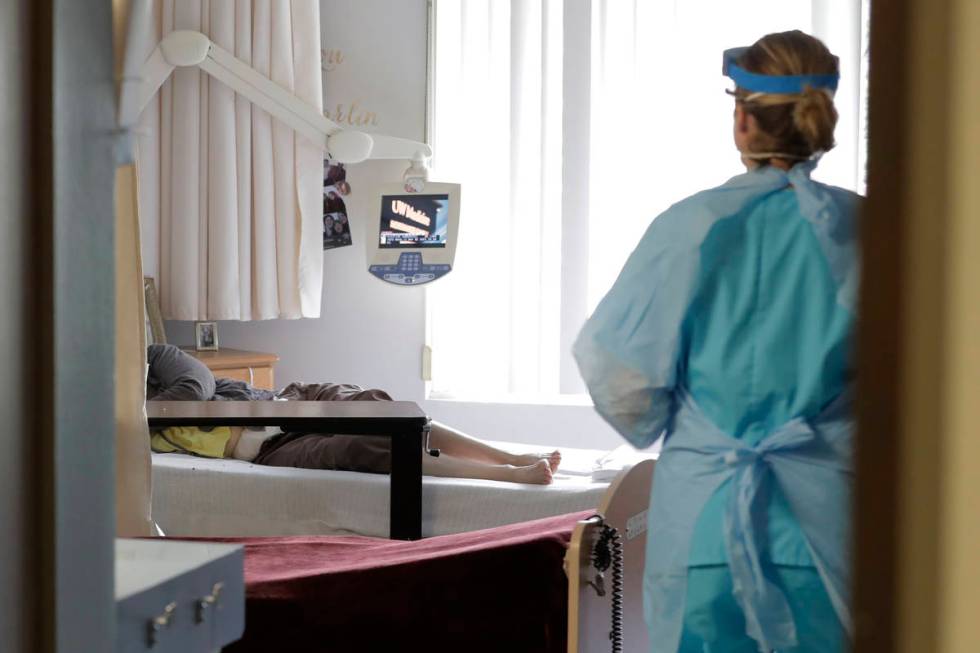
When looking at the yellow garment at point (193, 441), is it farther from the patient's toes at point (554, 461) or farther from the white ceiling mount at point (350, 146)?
the white ceiling mount at point (350, 146)

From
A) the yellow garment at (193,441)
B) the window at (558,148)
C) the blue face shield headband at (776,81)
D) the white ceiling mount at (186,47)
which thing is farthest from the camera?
the white ceiling mount at (186,47)

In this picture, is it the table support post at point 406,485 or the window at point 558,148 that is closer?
the table support post at point 406,485

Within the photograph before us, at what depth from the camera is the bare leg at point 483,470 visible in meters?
3.12

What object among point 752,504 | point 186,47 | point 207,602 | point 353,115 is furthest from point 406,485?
point 353,115

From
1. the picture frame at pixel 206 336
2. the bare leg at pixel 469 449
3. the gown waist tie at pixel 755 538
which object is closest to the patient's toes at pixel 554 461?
the bare leg at pixel 469 449

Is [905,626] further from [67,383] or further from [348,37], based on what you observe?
[348,37]

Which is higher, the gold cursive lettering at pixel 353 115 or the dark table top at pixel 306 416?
the gold cursive lettering at pixel 353 115

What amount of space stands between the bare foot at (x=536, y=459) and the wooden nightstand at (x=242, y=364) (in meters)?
1.54

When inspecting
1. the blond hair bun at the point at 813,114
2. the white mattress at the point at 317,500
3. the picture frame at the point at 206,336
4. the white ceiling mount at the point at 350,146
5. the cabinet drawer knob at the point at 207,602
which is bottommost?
the white mattress at the point at 317,500

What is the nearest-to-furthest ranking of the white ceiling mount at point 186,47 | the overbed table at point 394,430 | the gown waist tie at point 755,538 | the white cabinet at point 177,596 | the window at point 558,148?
the white cabinet at point 177,596, the gown waist tie at point 755,538, the overbed table at point 394,430, the window at point 558,148, the white ceiling mount at point 186,47

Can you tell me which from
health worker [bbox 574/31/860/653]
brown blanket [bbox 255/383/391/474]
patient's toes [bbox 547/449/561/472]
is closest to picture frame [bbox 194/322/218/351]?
brown blanket [bbox 255/383/391/474]

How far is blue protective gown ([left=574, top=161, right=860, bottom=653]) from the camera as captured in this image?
5.21 feet

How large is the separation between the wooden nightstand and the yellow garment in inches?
39.6

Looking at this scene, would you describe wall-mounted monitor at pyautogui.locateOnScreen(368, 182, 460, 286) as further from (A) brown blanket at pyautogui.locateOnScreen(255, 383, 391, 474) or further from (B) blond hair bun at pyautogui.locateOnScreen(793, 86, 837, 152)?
(B) blond hair bun at pyautogui.locateOnScreen(793, 86, 837, 152)
